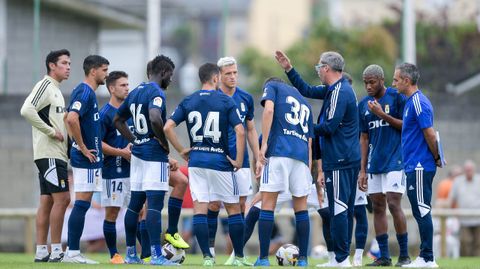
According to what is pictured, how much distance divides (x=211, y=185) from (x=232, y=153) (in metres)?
1.40

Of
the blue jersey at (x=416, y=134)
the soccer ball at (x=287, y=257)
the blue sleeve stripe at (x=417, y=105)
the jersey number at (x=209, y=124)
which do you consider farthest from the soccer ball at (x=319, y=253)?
the jersey number at (x=209, y=124)

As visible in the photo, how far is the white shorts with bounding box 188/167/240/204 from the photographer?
48.3 ft

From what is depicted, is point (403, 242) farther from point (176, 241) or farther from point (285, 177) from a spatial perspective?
point (176, 241)

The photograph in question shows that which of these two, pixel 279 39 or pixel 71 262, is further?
pixel 279 39

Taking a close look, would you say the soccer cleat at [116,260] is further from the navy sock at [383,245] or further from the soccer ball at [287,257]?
the navy sock at [383,245]

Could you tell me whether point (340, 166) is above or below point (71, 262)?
above

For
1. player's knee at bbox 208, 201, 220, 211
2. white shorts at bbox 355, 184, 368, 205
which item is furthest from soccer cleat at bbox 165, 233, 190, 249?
white shorts at bbox 355, 184, 368, 205

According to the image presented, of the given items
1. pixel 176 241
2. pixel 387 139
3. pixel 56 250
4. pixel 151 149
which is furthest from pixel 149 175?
pixel 387 139

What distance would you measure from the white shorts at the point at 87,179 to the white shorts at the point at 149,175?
740 mm

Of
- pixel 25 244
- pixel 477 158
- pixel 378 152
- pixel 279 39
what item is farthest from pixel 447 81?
pixel 279 39

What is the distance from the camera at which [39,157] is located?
617 inches

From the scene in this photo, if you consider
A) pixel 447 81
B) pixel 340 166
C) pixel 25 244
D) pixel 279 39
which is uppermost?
pixel 279 39

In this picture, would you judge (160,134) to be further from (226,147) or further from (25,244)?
(25,244)

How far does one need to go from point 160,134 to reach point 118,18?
56.0ft
